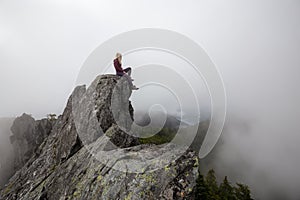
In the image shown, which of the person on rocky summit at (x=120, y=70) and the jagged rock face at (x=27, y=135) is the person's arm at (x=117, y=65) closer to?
the person on rocky summit at (x=120, y=70)

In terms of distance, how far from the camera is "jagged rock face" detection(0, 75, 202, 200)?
1104cm

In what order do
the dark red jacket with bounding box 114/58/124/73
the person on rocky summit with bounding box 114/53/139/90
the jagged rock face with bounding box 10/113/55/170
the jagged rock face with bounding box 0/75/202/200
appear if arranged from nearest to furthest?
1. the jagged rock face with bounding box 0/75/202/200
2. the person on rocky summit with bounding box 114/53/139/90
3. the dark red jacket with bounding box 114/58/124/73
4. the jagged rock face with bounding box 10/113/55/170

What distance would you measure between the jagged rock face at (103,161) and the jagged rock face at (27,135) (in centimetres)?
2229

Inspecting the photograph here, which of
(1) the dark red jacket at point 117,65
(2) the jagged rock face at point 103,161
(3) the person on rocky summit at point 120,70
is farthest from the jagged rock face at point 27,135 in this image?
(1) the dark red jacket at point 117,65

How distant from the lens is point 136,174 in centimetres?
1152

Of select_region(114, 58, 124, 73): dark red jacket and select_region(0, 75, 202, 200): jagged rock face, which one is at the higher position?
select_region(114, 58, 124, 73): dark red jacket

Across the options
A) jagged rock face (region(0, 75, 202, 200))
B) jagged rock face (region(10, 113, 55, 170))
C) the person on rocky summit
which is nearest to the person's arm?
the person on rocky summit

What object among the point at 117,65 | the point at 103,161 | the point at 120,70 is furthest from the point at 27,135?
the point at 103,161

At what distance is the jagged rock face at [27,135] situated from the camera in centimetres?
4154

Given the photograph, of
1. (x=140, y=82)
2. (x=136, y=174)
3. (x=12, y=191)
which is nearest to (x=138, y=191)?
(x=136, y=174)

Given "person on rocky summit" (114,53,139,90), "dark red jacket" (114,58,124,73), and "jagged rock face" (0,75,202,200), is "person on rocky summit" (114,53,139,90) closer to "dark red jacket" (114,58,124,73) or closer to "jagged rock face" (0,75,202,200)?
→ "dark red jacket" (114,58,124,73)

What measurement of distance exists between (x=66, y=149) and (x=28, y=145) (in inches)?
1382

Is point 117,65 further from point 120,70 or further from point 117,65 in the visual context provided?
point 120,70

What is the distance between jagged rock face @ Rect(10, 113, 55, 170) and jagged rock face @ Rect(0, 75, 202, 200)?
22294mm
